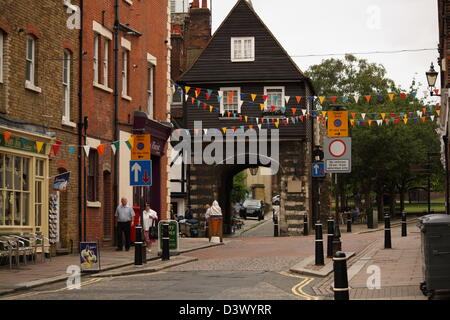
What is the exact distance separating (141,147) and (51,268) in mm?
4240

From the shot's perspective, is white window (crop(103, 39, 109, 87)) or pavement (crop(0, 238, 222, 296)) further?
white window (crop(103, 39, 109, 87))

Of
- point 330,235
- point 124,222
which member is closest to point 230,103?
point 124,222

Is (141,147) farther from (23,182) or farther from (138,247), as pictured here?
(23,182)

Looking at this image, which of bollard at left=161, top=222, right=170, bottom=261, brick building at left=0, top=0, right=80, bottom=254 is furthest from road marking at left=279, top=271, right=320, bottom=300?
brick building at left=0, top=0, right=80, bottom=254

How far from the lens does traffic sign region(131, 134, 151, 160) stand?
23844 millimetres

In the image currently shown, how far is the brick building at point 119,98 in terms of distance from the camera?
29297 millimetres

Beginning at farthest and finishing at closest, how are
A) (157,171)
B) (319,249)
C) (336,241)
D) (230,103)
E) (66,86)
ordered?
(230,103)
(157,171)
(66,86)
(336,241)
(319,249)

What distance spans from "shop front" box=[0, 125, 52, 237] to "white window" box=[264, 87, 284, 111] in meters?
23.0

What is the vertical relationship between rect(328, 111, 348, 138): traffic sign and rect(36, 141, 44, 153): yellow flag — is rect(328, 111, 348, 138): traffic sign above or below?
above

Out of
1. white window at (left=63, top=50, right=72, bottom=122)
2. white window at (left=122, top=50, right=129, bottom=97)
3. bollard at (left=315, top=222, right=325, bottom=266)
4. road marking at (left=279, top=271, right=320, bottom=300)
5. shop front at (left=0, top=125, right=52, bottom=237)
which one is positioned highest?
white window at (left=122, top=50, right=129, bottom=97)

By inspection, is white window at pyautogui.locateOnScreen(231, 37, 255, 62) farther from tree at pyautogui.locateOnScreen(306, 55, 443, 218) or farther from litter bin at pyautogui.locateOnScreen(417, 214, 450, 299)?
litter bin at pyautogui.locateOnScreen(417, 214, 450, 299)

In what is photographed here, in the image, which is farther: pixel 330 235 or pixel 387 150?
pixel 387 150

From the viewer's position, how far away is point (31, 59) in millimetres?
25188
